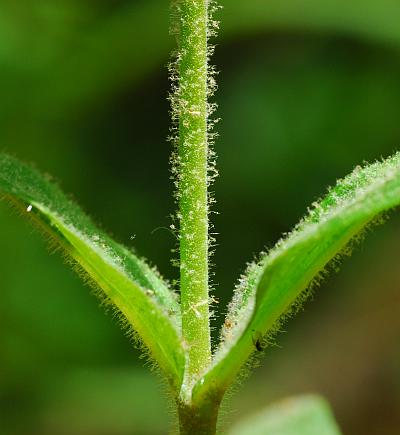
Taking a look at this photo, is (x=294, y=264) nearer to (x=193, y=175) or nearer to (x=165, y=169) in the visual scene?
(x=193, y=175)

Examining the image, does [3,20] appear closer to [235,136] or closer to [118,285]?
[235,136]

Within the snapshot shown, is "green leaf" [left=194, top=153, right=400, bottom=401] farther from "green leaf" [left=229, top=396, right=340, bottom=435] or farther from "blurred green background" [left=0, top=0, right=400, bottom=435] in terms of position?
"blurred green background" [left=0, top=0, right=400, bottom=435]

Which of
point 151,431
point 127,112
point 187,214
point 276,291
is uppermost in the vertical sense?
point 187,214

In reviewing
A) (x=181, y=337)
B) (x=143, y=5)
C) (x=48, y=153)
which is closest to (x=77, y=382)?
(x=48, y=153)

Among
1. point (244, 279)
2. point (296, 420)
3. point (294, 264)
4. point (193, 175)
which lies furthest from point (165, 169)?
point (294, 264)

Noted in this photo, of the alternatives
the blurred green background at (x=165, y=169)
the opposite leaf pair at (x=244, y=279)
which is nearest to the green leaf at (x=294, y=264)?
the opposite leaf pair at (x=244, y=279)

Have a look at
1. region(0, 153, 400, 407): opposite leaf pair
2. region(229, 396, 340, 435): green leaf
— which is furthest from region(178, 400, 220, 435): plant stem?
region(229, 396, 340, 435): green leaf

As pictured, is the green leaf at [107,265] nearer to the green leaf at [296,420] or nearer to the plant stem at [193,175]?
the plant stem at [193,175]
